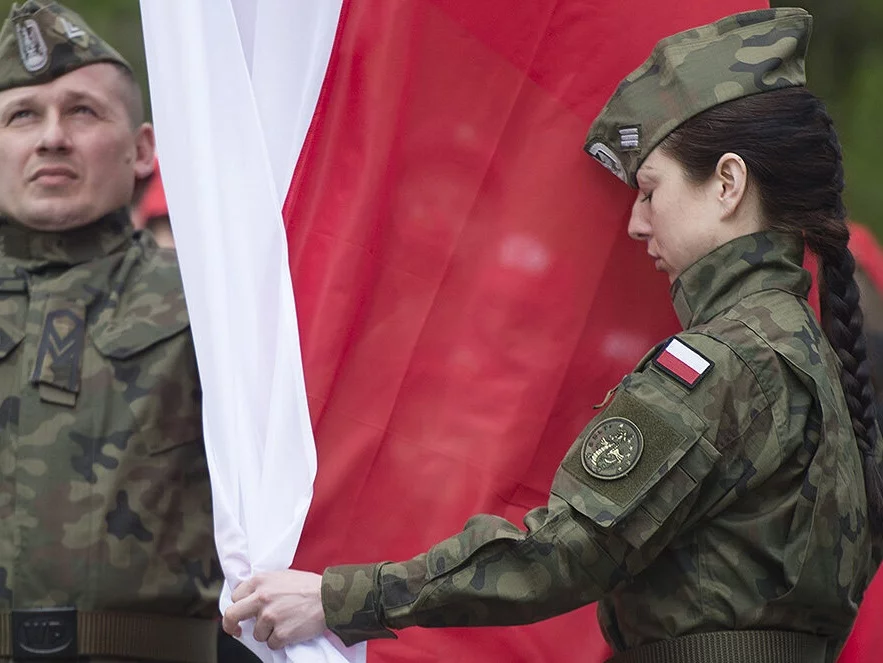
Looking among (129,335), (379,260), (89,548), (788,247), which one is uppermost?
(788,247)

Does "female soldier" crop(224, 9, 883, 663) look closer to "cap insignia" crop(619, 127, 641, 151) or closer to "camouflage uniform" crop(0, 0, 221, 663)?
"cap insignia" crop(619, 127, 641, 151)

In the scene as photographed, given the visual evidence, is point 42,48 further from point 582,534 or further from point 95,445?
point 582,534

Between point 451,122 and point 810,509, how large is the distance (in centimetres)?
97

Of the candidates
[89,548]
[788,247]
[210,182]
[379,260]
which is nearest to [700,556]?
[788,247]

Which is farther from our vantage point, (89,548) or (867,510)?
(89,548)

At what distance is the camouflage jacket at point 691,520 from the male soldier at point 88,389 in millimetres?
749

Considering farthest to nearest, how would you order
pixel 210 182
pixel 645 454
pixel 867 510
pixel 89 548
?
pixel 89 548 < pixel 210 182 < pixel 867 510 < pixel 645 454

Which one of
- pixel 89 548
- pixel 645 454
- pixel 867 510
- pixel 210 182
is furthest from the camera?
pixel 89 548

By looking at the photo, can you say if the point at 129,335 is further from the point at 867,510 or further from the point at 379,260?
the point at 867,510

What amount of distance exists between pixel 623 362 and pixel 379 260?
0.49 meters

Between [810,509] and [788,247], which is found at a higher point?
[788,247]

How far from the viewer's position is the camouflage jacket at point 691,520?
7.48 feet

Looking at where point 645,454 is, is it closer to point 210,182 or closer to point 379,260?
point 379,260

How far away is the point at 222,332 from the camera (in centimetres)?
262
